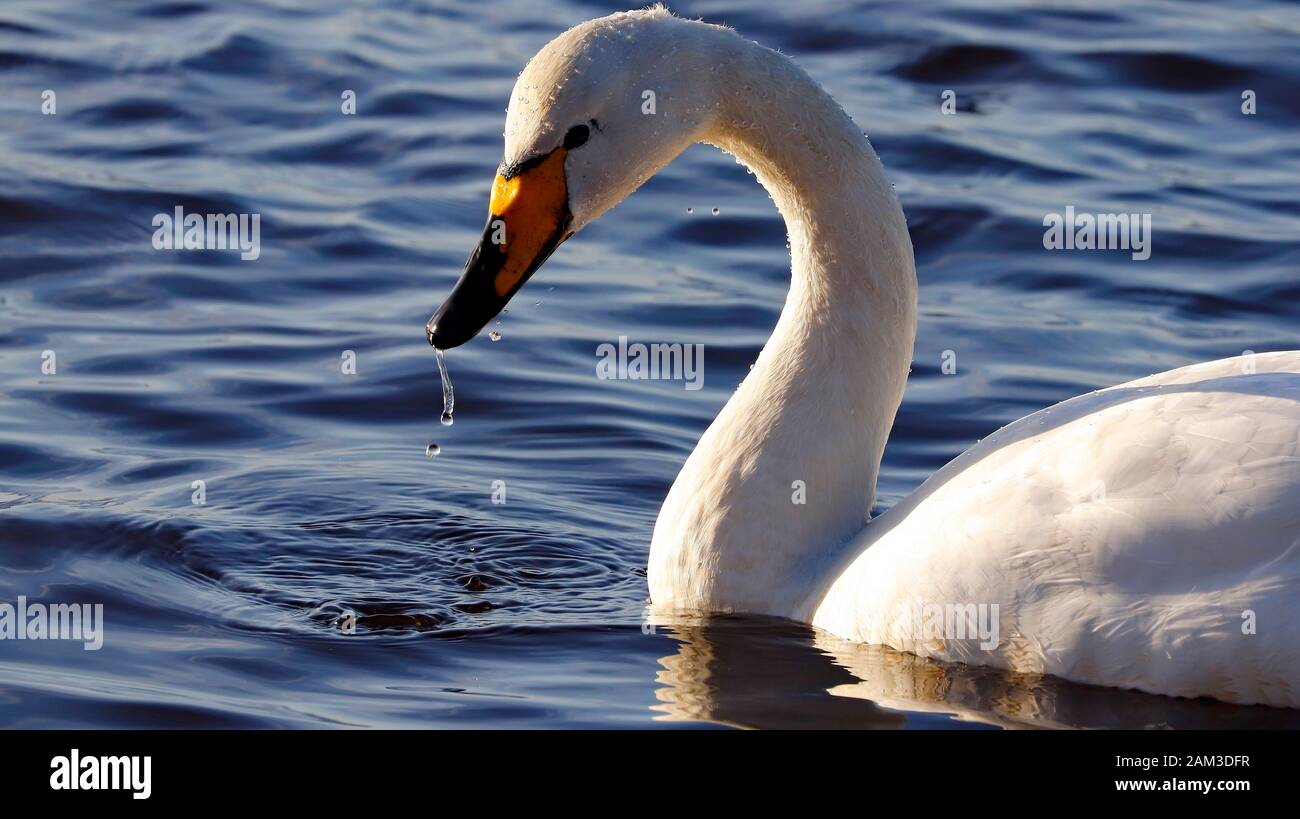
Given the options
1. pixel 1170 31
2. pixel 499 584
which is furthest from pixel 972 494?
pixel 1170 31

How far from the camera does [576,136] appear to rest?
6293mm

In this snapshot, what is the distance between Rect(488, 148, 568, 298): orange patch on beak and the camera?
6.29 metres

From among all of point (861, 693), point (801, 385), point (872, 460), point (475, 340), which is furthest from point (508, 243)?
point (475, 340)

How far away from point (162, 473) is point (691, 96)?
9.48ft

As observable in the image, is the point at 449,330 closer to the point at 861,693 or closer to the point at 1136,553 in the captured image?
the point at 861,693

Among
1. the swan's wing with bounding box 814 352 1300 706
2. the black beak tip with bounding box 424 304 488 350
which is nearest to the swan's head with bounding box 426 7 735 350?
the black beak tip with bounding box 424 304 488 350

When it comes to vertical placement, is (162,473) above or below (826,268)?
below

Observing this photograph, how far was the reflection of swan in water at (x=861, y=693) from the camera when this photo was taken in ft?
19.3

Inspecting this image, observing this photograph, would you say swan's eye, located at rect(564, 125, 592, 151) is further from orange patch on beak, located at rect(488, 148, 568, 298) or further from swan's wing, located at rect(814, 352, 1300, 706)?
swan's wing, located at rect(814, 352, 1300, 706)

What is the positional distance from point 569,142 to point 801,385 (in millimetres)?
1263

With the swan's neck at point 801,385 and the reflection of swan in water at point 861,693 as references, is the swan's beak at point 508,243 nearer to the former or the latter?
the swan's neck at point 801,385

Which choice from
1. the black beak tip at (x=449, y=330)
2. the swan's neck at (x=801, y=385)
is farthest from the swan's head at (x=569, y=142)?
the swan's neck at (x=801, y=385)
